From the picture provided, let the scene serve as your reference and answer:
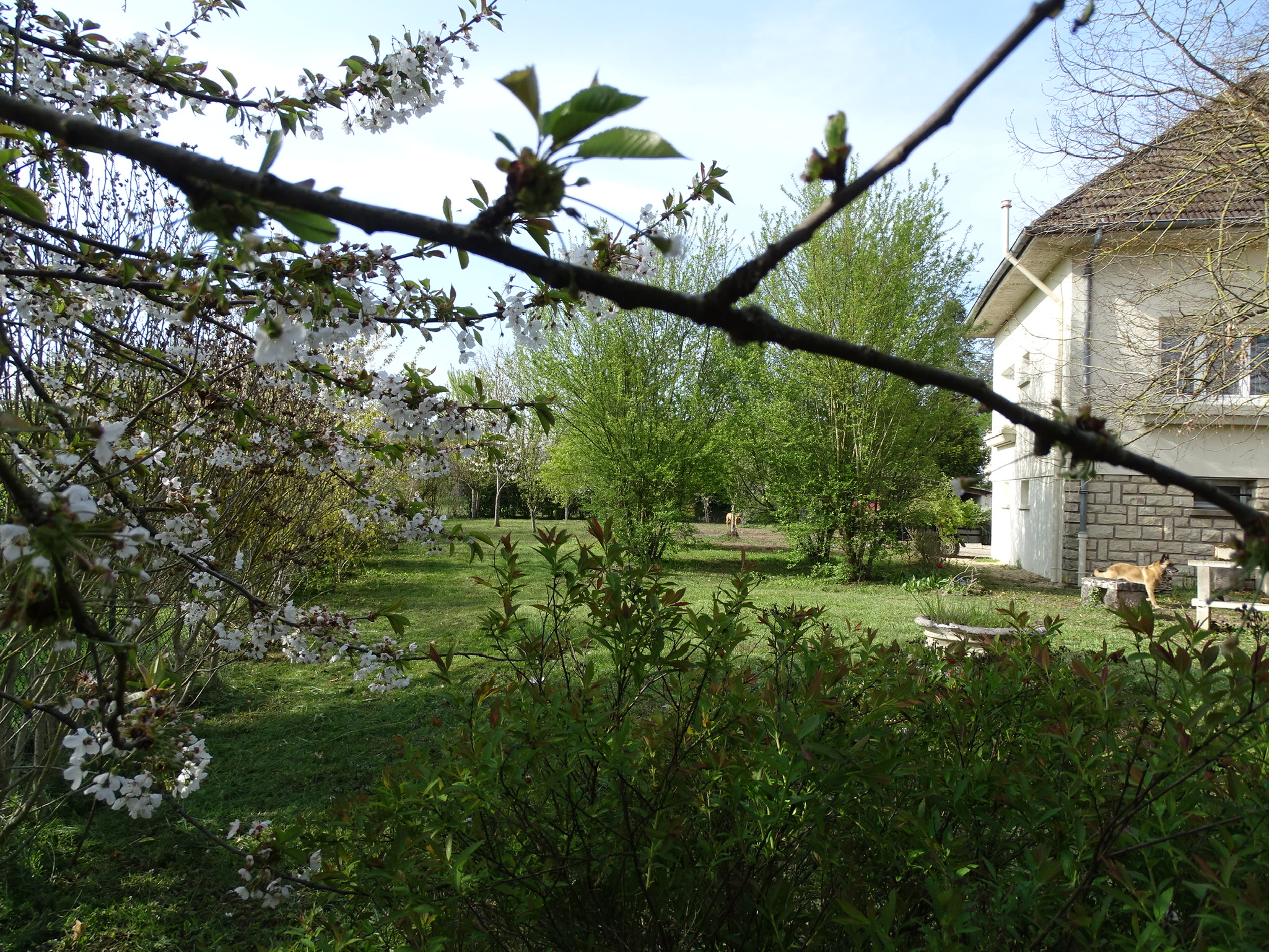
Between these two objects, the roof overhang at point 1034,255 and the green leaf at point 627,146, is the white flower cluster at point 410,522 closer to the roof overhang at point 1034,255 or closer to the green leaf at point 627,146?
the green leaf at point 627,146

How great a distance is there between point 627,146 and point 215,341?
3735mm

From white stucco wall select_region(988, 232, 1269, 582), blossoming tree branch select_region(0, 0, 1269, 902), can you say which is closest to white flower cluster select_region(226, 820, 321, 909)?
blossoming tree branch select_region(0, 0, 1269, 902)

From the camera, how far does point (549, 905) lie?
4.87ft

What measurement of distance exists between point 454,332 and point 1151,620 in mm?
1855

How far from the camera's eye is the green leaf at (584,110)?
62 centimetres

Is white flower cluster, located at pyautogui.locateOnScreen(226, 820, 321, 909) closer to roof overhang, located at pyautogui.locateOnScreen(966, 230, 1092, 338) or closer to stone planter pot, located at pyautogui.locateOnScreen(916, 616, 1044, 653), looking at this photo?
stone planter pot, located at pyautogui.locateOnScreen(916, 616, 1044, 653)

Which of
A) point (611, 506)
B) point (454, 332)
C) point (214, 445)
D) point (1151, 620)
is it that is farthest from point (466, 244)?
point (611, 506)

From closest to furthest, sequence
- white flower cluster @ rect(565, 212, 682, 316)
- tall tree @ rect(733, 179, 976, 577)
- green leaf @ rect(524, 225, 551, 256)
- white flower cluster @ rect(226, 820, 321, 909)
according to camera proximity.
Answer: green leaf @ rect(524, 225, 551, 256)
white flower cluster @ rect(226, 820, 321, 909)
white flower cluster @ rect(565, 212, 682, 316)
tall tree @ rect(733, 179, 976, 577)

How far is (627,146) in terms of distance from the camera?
0.65m

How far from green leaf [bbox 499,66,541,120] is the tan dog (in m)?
9.65

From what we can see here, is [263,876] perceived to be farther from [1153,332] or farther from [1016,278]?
[1016,278]

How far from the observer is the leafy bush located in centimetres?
126

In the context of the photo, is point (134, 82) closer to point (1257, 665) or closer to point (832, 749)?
point (832, 749)

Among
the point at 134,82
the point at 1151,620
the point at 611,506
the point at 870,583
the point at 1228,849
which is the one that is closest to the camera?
the point at 1228,849
